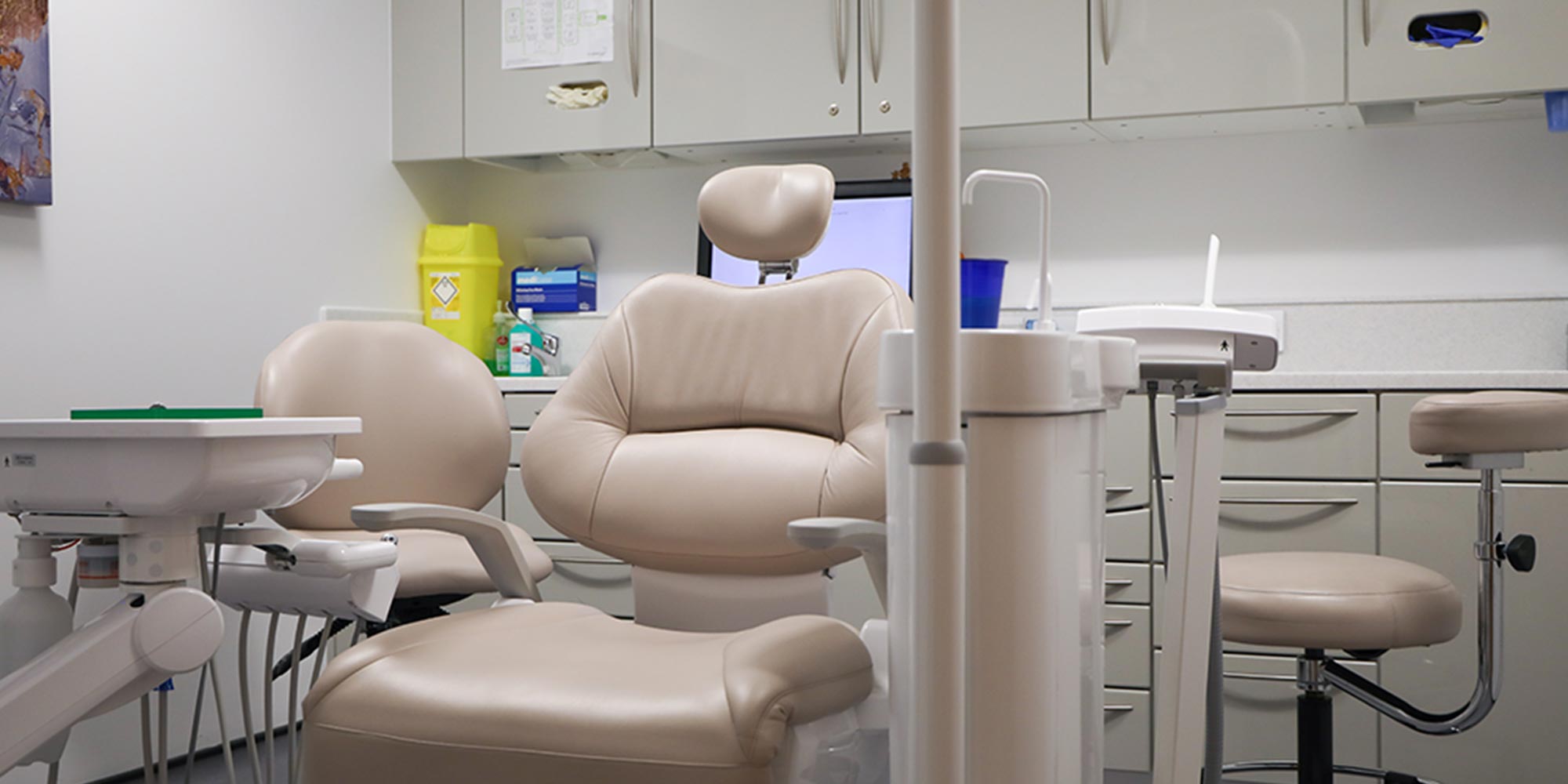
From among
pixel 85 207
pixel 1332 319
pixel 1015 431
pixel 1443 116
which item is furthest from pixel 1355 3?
pixel 85 207

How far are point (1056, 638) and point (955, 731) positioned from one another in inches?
8.9

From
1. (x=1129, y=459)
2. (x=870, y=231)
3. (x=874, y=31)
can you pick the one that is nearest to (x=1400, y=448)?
(x=1129, y=459)

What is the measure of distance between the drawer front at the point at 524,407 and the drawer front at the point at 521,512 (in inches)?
5.1

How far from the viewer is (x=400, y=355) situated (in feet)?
9.38

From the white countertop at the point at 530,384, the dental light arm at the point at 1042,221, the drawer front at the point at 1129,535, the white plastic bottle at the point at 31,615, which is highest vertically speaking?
the dental light arm at the point at 1042,221

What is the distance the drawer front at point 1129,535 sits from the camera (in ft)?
10.1

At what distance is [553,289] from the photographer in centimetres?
398

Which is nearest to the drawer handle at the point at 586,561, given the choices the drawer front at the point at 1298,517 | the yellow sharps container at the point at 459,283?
the yellow sharps container at the point at 459,283

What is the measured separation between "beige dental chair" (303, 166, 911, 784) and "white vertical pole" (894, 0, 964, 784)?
0.41 metres

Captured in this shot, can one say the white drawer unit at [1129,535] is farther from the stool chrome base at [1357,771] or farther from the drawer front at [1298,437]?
the stool chrome base at [1357,771]

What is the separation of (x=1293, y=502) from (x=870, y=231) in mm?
1302

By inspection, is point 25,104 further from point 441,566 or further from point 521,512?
point 521,512

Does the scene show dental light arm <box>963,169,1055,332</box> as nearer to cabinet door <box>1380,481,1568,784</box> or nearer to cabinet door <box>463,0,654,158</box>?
cabinet door <box>1380,481,1568,784</box>

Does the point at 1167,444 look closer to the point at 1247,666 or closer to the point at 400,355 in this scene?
the point at 1247,666
